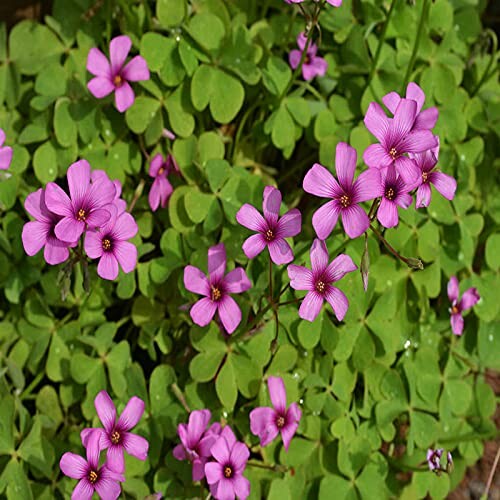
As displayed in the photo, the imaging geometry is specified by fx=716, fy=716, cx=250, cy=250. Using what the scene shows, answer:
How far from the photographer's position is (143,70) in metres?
1.56

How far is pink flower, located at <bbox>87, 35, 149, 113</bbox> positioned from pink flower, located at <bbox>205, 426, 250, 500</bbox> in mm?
740

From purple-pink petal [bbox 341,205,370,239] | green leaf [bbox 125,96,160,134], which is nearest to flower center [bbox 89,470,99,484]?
purple-pink petal [bbox 341,205,370,239]

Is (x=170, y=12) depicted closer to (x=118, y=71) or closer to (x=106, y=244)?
(x=118, y=71)

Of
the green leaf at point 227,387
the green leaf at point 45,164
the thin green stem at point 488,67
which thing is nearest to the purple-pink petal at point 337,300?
the green leaf at point 227,387

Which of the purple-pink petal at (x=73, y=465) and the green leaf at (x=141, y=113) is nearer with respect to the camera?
the purple-pink petal at (x=73, y=465)

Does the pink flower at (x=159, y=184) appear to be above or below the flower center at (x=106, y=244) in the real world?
below

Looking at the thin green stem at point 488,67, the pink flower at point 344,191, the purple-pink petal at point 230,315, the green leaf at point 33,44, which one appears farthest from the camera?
the thin green stem at point 488,67

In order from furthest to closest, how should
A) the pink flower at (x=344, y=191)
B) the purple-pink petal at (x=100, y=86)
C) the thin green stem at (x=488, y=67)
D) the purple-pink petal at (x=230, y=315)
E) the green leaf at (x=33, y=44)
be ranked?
the thin green stem at (x=488, y=67) < the green leaf at (x=33, y=44) < the purple-pink petal at (x=100, y=86) < the purple-pink petal at (x=230, y=315) < the pink flower at (x=344, y=191)

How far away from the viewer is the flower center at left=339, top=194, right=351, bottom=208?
3.99 feet

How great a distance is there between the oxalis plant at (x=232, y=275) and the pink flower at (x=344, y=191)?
0.64 feet

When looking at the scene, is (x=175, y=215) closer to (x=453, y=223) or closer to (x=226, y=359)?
(x=226, y=359)

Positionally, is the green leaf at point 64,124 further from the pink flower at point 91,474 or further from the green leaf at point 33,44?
the pink flower at point 91,474

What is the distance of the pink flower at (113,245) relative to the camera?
1287 millimetres

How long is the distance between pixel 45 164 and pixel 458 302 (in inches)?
40.0
